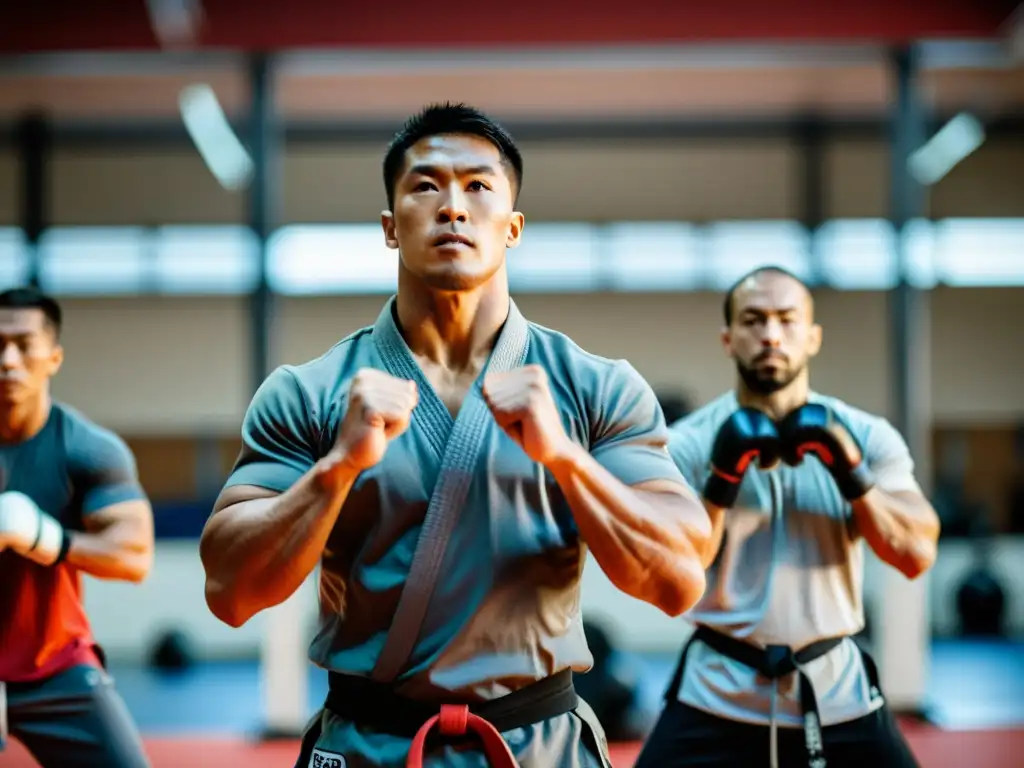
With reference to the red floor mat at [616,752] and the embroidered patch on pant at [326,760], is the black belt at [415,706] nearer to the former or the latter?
the embroidered patch on pant at [326,760]

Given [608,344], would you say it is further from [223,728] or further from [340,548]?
[340,548]

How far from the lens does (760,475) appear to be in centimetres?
286

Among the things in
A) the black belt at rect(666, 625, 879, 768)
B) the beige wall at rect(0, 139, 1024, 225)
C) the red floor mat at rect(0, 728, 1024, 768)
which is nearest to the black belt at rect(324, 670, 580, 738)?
the black belt at rect(666, 625, 879, 768)

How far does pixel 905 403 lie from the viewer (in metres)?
5.84

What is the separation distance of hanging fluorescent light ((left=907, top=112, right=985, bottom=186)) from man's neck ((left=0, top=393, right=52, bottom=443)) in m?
8.04

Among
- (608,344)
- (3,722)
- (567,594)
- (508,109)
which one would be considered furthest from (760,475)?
(608,344)

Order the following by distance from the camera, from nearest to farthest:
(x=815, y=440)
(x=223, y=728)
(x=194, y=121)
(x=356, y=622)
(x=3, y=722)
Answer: (x=356, y=622) < (x=815, y=440) < (x=3, y=722) < (x=223, y=728) < (x=194, y=121)

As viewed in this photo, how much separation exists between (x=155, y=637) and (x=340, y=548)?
23.1ft

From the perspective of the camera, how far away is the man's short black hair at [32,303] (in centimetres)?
289

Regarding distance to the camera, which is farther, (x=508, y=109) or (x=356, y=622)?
(x=508, y=109)

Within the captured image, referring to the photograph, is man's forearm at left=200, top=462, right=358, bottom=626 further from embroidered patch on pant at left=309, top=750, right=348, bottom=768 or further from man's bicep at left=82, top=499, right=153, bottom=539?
man's bicep at left=82, top=499, right=153, bottom=539

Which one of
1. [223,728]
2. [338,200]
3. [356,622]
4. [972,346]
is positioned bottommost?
[223,728]

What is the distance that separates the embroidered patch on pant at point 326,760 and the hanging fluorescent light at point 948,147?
28.8 feet

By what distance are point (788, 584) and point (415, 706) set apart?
1486 mm
